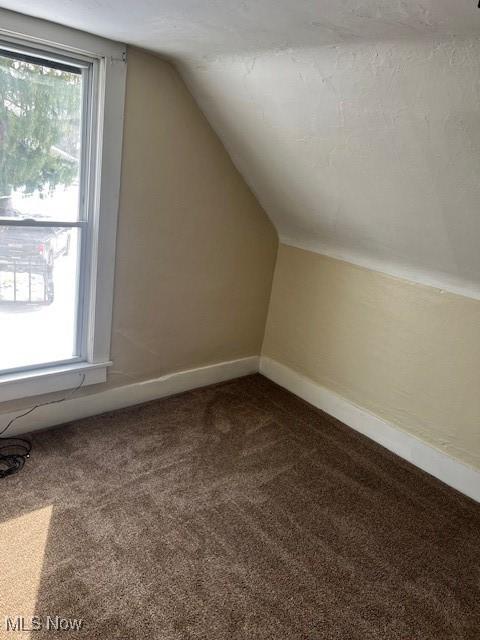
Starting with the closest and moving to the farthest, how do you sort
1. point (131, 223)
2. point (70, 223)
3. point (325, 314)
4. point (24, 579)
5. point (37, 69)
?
point (24, 579), point (37, 69), point (70, 223), point (131, 223), point (325, 314)

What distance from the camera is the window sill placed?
7.87 ft

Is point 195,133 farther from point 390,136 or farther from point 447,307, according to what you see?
point 447,307

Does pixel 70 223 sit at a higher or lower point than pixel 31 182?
lower

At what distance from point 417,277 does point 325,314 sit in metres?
0.66

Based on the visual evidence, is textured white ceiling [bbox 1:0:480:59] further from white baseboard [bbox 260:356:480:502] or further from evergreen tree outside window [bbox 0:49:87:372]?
white baseboard [bbox 260:356:480:502]

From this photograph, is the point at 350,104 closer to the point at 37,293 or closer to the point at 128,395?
the point at 37,293

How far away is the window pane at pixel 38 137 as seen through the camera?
2106 millimetres

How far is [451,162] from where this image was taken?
1826 millimetres

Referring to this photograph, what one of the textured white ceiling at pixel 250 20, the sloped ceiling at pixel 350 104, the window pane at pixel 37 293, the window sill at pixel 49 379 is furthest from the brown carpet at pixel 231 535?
the textured white ceiling at pixel 250 20

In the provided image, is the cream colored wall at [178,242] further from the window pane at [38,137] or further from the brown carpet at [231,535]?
the brown carpet at [231,535]

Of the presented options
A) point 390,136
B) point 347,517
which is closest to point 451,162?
point 390,136

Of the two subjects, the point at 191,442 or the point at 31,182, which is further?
the point at 191,442

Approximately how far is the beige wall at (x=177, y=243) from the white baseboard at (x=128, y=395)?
5 cm

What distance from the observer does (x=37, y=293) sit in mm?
2438
